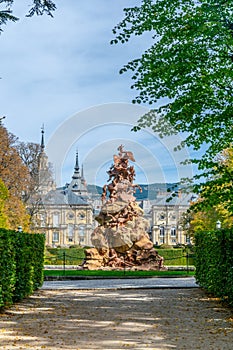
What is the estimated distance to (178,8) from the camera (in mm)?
10211

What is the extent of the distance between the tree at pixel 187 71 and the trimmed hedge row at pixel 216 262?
1.69m

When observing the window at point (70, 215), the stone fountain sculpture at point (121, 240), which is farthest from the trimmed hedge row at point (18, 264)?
the window at point (70, 215)

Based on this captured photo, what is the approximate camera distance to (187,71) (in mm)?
9883

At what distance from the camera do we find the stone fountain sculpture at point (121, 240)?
24.2 metres

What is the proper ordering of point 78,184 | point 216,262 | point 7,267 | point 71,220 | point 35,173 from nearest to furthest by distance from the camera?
point 7,267, point 216,262, point 35,173, point 71,220, point 78,184

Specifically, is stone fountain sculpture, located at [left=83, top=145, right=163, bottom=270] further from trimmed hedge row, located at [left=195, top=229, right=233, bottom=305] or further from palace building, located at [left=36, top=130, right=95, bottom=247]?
palace building, located at [left=36, top=130, right=95, bottom=247]

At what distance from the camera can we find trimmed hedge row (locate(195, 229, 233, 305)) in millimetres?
10648

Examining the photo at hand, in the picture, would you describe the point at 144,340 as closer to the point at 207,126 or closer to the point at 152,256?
the point at 207,126

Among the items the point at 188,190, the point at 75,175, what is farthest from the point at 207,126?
the point at 75,175

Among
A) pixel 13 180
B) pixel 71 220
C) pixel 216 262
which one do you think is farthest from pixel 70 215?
pixel 216 262

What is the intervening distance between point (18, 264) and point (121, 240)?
1252 centimetres

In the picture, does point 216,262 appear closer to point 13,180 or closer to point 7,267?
point 7,267

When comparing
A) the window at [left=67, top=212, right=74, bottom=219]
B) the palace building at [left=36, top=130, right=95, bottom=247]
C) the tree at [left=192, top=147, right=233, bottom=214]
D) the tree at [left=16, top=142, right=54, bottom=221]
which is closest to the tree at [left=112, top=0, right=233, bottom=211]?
the tree at [left=192, top=147, right=233, bottom=214]

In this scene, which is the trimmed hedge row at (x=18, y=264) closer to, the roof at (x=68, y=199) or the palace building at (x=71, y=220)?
the palace building at (x=71, y=220)
